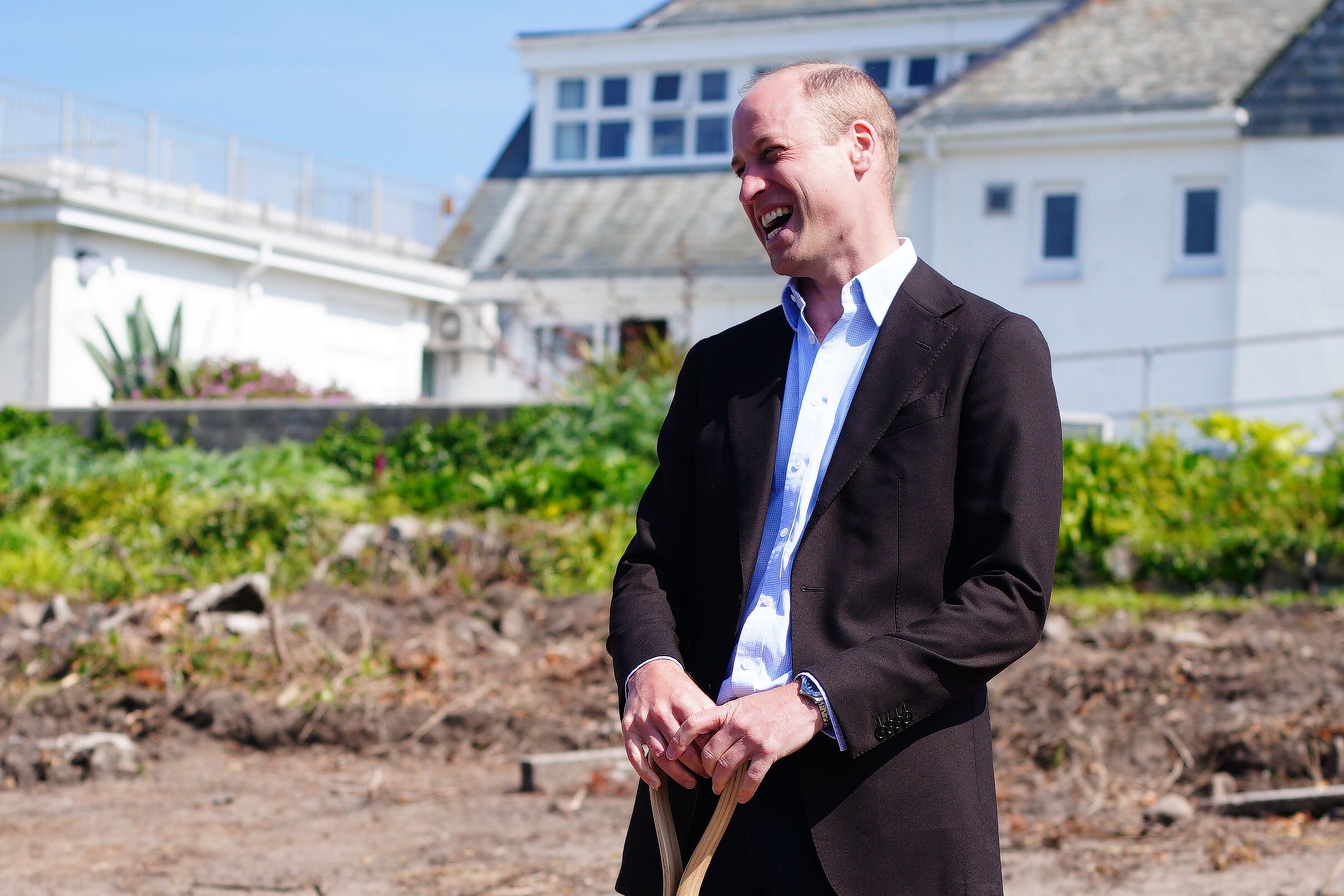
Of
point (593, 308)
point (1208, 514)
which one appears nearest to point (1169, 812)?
point (1208, 514)

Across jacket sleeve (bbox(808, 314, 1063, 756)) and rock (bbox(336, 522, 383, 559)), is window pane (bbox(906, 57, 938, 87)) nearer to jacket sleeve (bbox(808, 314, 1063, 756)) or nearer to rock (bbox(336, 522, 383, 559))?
rock (bbox(336, 522, 383, 559))

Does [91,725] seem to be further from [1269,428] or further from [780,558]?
[1269,428]

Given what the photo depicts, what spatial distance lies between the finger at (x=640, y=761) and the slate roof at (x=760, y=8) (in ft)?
74.4

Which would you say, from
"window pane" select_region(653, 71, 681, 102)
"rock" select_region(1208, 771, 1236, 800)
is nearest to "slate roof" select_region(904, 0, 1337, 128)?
"window pane" select_region(653, 71, 681, 102)

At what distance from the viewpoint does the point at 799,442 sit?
227cm

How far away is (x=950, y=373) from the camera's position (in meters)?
2.22

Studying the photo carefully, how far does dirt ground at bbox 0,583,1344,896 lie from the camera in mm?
5078

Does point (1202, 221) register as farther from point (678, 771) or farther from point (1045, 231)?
point (678, 771)

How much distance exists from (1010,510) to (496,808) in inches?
168

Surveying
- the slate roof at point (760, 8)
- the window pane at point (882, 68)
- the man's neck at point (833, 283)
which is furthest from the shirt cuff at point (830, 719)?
the window pane at point (882, 68)

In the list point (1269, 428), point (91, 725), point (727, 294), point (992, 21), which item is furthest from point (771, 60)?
point (91, 725)

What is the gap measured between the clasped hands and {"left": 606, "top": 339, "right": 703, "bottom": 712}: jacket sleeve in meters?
0.09

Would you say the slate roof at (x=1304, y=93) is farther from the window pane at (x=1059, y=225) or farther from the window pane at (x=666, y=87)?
the window pane at (x=666, y=87)

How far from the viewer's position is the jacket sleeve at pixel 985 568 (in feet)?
6.74
